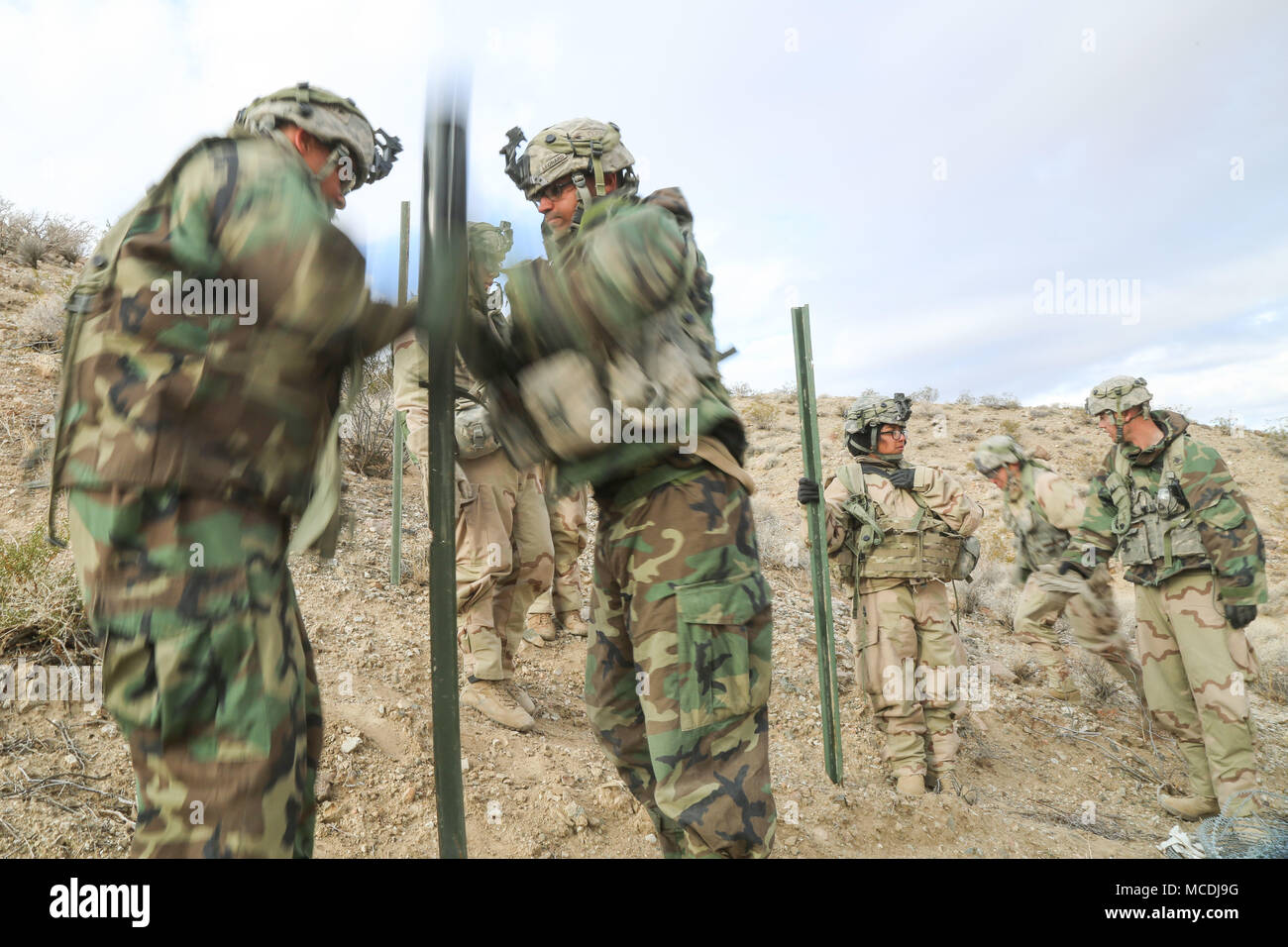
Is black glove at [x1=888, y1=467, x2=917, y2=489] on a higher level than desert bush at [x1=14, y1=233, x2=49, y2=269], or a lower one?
lower

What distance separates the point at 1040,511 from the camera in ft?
18.3

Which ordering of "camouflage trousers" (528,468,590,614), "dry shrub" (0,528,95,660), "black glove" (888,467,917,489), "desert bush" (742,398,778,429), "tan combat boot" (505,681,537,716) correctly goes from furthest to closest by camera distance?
1. "desert bush" (742,398,778,429)
2. "camouflage trousers" (528,468,590,614)
3. "black glove" (888,467,917,489)
4. "tan combat boot" (505,681,537,716)
5. "dry shrub" (0,528,95,660)

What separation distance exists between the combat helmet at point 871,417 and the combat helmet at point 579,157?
3278 millimetres

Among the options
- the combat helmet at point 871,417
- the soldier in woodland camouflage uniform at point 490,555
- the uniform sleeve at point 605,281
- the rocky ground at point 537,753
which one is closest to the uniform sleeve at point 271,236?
the uniform sleeve at point 605,281

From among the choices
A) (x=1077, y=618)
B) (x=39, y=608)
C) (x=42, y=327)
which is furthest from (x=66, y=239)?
(x=1077, y=618)

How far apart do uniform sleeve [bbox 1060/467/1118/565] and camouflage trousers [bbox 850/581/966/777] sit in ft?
3.42

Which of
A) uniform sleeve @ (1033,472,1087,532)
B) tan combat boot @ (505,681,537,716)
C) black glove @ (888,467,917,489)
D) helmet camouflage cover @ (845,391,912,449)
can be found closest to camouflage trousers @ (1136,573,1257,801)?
Result: uniform sleeve @ (1033,472,1087,532)

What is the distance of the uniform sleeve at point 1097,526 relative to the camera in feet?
16.4

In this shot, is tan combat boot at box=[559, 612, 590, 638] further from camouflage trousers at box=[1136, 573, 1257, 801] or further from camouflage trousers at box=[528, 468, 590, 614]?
camouflage trousers at box=[1136, 573, 1257, 801]

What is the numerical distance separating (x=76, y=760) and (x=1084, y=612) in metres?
5.88

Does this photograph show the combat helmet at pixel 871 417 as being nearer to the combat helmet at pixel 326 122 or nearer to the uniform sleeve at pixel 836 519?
the uniform sleeve at pixel 836 519

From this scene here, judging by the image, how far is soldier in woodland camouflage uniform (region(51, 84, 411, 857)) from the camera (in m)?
1.40

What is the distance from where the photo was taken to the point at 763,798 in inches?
74.8

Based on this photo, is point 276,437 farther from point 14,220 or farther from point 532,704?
point 14,220
